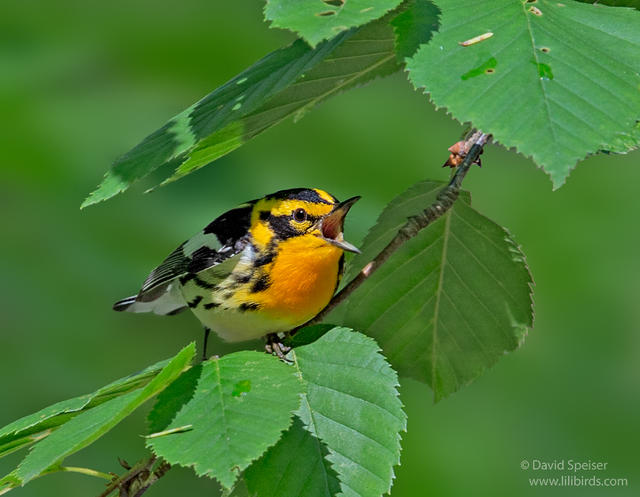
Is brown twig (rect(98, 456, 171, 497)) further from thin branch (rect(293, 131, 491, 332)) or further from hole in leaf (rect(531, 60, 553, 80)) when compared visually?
hole in leaf (rect(531, 60, 553, 80))

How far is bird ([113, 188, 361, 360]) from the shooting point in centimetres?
188

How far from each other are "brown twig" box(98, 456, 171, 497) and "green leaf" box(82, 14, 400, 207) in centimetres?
39

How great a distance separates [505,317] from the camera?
1.55m

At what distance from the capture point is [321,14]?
3.36ft

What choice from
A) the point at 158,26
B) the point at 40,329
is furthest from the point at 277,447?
the point at 158,26

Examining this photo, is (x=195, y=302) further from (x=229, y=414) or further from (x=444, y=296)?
(x=229, y=414)

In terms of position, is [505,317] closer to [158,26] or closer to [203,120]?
[203,120]

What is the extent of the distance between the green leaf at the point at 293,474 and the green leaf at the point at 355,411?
18 mm

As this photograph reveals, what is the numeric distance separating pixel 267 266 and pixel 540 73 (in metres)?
1.01

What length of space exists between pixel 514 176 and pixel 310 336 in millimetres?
2702

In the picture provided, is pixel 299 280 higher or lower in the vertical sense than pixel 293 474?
higher

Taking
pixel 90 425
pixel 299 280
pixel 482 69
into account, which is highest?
pixel 482 69

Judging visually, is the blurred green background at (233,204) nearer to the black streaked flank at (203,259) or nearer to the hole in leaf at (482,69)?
the black streaked flank at (203,259)

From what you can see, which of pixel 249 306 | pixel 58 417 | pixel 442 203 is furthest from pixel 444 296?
pixel 58 417
